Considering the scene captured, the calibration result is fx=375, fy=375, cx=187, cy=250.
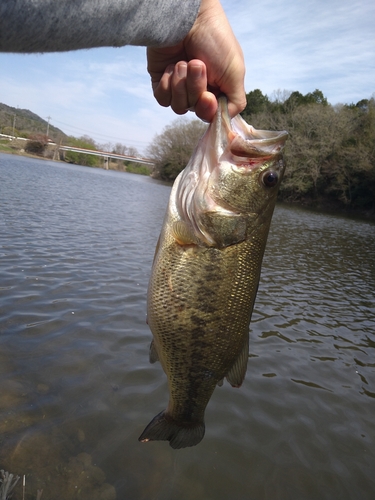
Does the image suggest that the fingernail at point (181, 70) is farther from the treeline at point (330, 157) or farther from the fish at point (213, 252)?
the treeline at point (330, 157)

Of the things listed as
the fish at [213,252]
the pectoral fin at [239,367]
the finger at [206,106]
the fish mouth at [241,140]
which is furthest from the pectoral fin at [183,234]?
the pectoral fin at [239,367]

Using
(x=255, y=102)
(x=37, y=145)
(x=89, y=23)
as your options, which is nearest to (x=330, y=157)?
(x=255, y=102)

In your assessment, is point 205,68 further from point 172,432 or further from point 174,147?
point 174,147

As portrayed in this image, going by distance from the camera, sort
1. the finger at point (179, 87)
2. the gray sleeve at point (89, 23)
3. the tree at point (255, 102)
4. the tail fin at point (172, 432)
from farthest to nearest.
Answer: the tree at point (255, 102) < the tail fin at point (172, 432) < the finger at point (179, 87) < the gray sleeve at point (89, 23)

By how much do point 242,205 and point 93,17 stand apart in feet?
4.52

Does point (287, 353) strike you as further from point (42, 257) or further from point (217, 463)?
point (42, 257)

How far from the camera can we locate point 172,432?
7.84 feet

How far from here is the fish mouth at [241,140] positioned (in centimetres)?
221

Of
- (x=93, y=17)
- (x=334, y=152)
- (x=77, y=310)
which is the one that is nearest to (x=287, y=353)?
(x=77, y=310)

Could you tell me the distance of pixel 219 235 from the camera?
2.29 m

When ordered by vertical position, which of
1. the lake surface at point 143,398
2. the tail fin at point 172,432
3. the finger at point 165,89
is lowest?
the lake surface at point 143,398

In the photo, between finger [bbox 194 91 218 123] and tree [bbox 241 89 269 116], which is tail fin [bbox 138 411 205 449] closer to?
finger [bbox 194 91 218 123]

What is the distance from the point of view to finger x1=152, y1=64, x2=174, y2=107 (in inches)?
87.0

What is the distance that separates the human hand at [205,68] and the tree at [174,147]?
60407 mm
